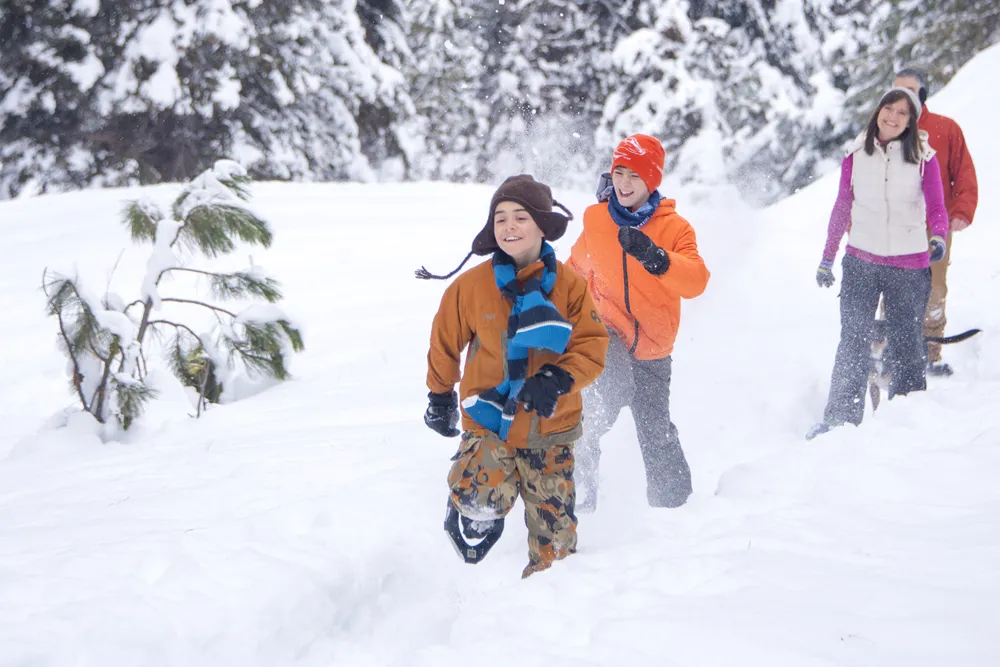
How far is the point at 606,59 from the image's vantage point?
2247cm

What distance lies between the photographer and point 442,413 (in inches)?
106

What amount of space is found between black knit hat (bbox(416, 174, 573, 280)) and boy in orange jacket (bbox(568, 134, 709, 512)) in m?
0.59

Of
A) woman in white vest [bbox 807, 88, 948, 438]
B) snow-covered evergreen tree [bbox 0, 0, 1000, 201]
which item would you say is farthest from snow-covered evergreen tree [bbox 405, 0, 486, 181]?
woman in white vest [bbox 807, 88, 948, 438]

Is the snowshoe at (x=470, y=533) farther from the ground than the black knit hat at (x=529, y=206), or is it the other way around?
the black knit hat at (x=529, y=206)

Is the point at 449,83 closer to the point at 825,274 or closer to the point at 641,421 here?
the point at 825,274

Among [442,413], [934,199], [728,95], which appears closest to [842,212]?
[934,199]

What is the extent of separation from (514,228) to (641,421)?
144cm

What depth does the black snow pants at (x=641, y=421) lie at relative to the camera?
3.58m

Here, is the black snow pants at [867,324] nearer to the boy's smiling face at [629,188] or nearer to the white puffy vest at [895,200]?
the white puffy vest at [895,200]

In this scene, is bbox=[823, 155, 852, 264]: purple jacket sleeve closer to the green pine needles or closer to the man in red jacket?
the man in red jacket

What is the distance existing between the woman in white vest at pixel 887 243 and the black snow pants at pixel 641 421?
4.16ft

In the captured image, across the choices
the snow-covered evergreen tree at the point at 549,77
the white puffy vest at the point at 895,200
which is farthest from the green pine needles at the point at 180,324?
the snow-covered evergreen tree at the point at 549,77

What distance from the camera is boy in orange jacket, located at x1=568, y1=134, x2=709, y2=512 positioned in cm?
335

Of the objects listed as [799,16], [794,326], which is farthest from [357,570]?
[799,16]
